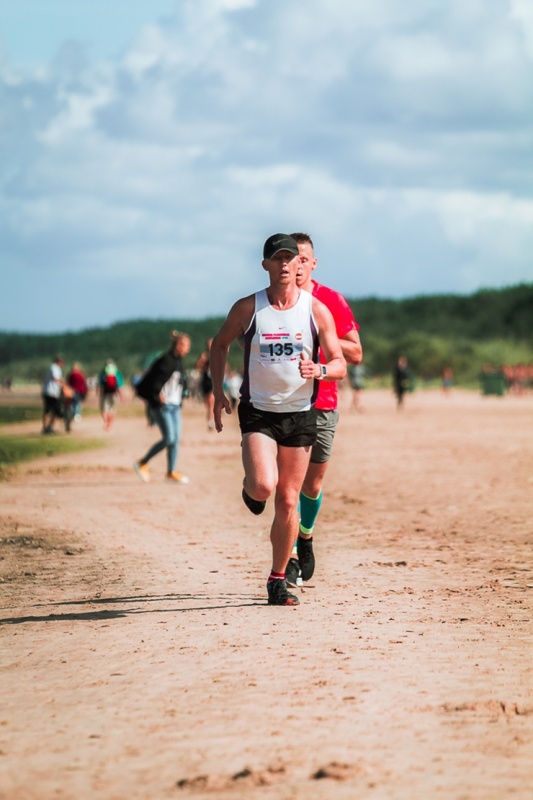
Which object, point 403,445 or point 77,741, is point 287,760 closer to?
point 77,741

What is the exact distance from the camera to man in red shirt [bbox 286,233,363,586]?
8.16 meters

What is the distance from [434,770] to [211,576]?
4770 mm

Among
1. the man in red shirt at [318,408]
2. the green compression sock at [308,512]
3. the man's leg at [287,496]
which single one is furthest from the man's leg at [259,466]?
the green compression sock at [308,512]

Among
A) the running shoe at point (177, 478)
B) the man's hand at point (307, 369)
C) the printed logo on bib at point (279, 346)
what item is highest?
the printed logo on bib at point (279, 346)

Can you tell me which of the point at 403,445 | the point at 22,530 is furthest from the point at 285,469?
the point at 403,445

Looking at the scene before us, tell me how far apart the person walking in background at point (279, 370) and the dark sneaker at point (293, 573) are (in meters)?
0.87

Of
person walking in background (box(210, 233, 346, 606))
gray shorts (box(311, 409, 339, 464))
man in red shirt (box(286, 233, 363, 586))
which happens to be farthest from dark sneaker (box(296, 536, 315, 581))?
person walking in background (box(210, 233, 346, 606))

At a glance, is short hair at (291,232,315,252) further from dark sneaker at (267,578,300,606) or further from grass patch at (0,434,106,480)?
grass patch at (0,434,106,480)

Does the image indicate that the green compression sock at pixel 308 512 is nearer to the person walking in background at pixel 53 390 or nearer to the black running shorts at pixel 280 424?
the black running shorts at pixel 280 424

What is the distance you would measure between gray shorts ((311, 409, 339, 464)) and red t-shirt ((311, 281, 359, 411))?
63 mm

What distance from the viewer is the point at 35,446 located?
2730 centimetres

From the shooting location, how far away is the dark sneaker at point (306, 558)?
28.1ft

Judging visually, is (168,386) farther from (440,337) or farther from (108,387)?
(440,337)

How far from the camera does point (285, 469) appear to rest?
24.9ft
